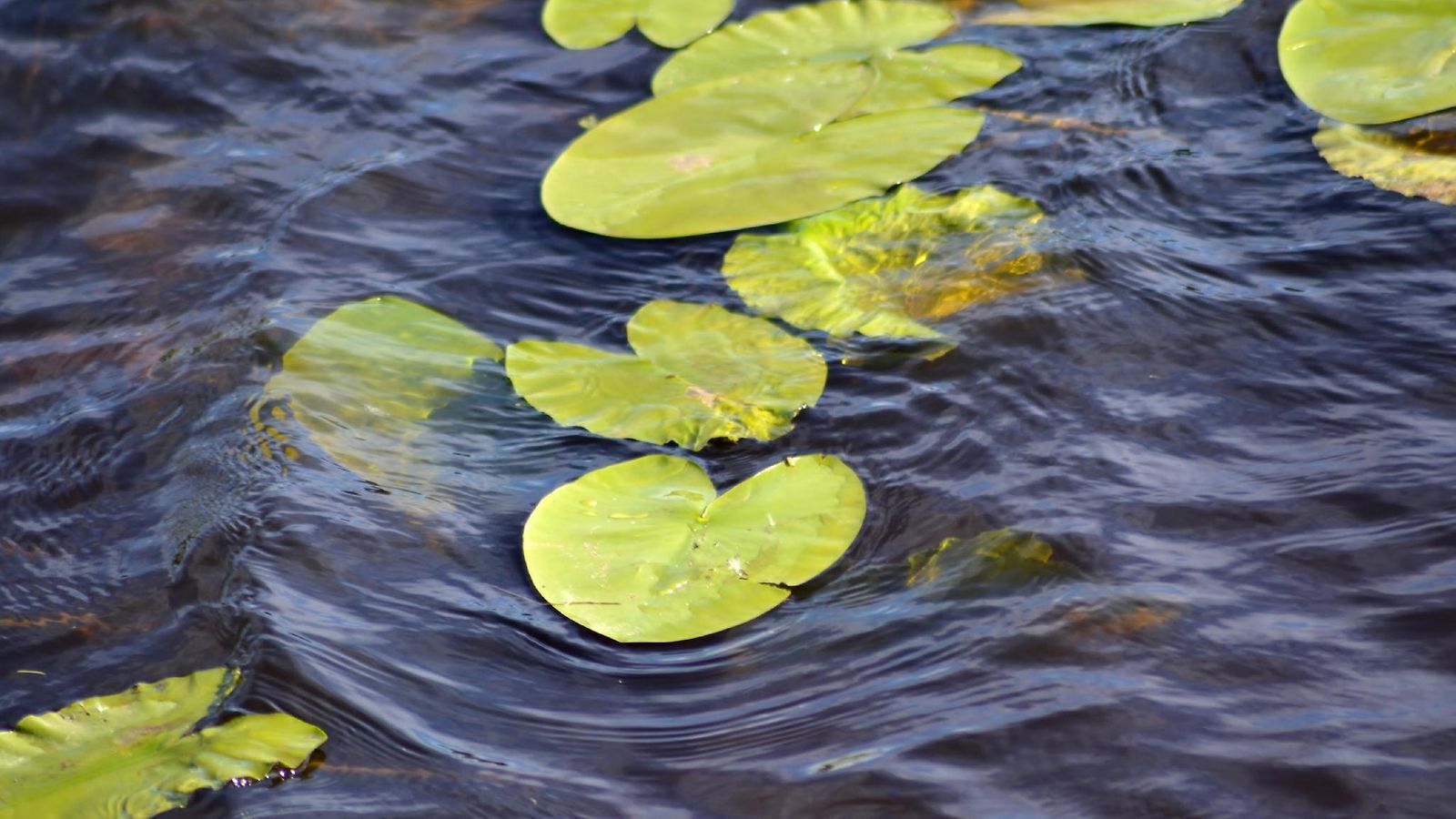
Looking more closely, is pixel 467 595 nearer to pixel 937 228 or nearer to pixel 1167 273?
pixel 937 228

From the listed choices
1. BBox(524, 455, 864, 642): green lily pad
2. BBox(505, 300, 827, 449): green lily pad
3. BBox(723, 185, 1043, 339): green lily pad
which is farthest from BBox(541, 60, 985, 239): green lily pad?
BBox(524, 455, 864, 642): green lily pad

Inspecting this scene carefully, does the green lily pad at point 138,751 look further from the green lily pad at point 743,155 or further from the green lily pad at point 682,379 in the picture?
the green lily pad at point 743,155

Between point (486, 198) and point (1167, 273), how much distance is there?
163cm

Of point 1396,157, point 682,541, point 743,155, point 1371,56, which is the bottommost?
point 682,541

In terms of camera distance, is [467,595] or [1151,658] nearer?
[1151,658]

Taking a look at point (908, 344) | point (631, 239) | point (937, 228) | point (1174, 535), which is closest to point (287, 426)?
point (631, 239)

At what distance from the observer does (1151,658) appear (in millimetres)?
1742

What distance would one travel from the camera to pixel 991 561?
1.95m

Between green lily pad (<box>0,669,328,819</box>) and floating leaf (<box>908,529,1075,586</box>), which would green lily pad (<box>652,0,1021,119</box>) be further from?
green lily pad (<box>0,669,328,819</box>)

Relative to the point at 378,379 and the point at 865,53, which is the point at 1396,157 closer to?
the point at 865,53

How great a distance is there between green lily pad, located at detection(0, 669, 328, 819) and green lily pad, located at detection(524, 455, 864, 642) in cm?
47

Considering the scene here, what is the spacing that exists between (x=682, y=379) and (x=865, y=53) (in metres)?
1.37

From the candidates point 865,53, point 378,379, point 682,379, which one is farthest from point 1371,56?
point 378,379

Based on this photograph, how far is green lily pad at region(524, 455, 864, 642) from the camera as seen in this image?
74.9 inches
